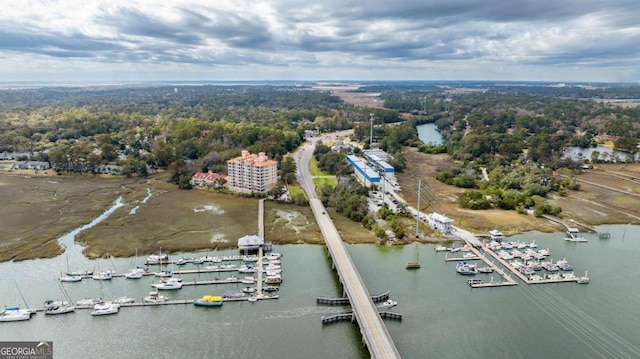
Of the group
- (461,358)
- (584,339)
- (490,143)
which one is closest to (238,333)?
(461,358)

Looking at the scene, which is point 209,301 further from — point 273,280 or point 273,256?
point 273,256

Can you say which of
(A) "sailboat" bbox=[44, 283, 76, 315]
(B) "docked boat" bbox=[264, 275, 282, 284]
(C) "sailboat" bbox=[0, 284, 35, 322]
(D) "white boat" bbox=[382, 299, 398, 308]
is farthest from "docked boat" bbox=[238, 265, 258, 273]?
(C) "sailboat" bbox=[0, 284, 35, 322]

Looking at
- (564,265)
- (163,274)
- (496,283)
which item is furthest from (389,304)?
(163,274)

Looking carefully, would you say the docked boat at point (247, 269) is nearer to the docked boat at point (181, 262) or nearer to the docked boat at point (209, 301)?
the docked boat at point (209, 301)

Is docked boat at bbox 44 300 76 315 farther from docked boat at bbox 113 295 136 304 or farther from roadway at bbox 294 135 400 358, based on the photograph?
roadway at bbox 294 135 400 358

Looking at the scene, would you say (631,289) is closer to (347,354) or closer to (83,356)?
(347,354)
